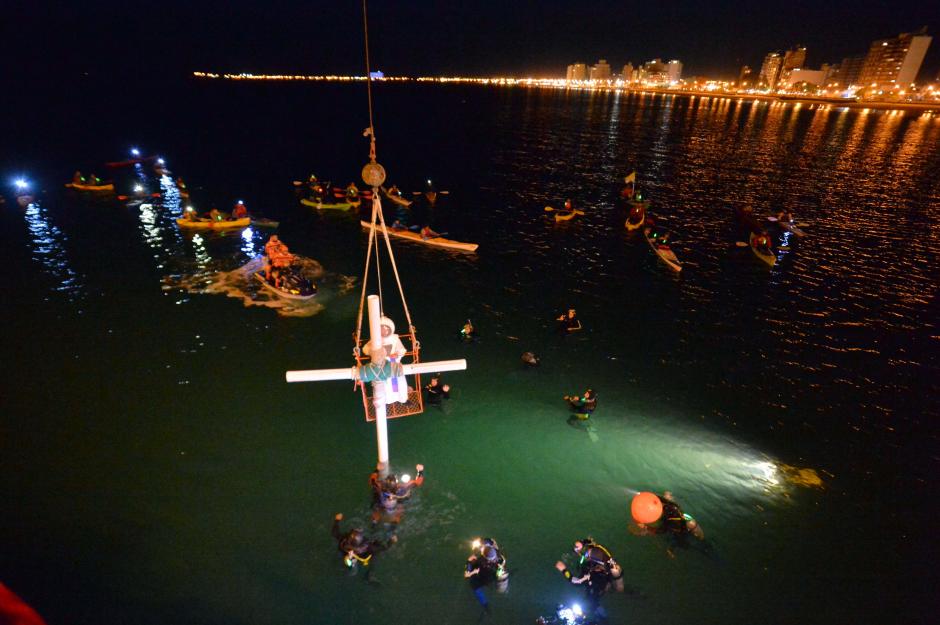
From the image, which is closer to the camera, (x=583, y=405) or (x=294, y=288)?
(x=583, y=405)

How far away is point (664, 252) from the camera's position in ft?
116

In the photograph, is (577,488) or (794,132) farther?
(794,132)

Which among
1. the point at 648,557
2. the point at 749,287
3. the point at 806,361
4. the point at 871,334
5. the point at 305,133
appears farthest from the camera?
the point at 305,133

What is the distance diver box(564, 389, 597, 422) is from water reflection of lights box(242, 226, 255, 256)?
26.6 meters

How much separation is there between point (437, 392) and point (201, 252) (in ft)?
→ 80.7

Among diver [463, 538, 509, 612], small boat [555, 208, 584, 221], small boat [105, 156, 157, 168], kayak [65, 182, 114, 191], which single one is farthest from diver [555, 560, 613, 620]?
small boat [105, 156, 157, 168]

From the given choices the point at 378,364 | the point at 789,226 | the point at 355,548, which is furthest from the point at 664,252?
the point at 378,364

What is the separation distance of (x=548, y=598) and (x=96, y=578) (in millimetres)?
12476

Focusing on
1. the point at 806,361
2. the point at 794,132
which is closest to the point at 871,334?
the point at 806,361

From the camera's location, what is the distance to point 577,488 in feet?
52.0

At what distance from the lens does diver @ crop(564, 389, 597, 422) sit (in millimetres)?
18422

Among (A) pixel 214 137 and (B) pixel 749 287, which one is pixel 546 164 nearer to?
(B) pixel 749 287

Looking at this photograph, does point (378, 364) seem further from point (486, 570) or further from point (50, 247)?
point (50, 247)

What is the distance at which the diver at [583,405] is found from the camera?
18.4 meters
